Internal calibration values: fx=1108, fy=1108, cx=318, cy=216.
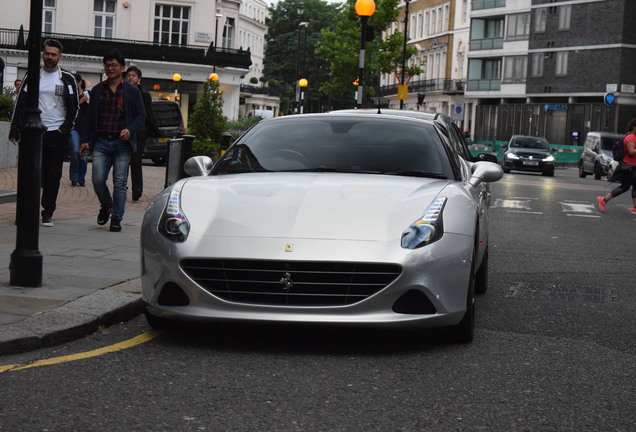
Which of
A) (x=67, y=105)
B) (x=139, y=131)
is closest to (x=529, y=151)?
(x=139, y=131)

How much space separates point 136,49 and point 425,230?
59.9 meters

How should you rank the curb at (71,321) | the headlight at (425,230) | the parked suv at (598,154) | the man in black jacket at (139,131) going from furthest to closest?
the parked suv at (598,154) → the man in black jacket at (139,131) → the headlight at (425,230) → the curb at (71,321)

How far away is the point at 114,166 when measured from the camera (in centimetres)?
1144

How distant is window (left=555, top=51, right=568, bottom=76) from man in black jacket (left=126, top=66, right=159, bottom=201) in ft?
197

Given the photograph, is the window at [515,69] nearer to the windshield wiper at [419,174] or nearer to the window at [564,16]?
the window at [564,16]

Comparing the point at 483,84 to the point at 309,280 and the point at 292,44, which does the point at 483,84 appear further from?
the point at 309,280

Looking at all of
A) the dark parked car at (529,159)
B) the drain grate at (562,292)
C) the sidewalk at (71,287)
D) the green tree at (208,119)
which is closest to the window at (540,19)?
the dark parked car at (529,159)

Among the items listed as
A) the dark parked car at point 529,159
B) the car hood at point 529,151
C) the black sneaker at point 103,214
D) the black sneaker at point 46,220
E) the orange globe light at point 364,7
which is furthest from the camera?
the car hood at point 529,151

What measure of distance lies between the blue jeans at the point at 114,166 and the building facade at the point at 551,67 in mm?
56507

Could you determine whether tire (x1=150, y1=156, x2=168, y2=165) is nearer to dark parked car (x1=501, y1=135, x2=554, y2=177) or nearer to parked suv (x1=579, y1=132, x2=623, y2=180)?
dark parked car (x1=501, y1=135, x2=554, y2=177)

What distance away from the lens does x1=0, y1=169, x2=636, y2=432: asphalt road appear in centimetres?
449

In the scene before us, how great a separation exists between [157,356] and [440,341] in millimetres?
1652

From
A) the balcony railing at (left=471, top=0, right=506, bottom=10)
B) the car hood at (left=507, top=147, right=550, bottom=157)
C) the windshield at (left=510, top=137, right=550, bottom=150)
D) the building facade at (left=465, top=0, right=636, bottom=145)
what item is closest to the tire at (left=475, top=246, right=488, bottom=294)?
the car hood at (left=507, top=147, right=550, bottom=157)

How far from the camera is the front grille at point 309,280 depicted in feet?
18.9
